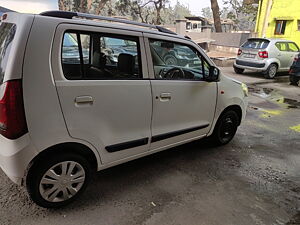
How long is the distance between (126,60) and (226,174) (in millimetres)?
1916

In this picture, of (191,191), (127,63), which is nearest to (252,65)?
(191,191)

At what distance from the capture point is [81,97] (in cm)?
220

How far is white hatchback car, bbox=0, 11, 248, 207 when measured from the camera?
78.0 inches

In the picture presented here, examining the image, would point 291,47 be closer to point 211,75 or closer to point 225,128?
point 225,128

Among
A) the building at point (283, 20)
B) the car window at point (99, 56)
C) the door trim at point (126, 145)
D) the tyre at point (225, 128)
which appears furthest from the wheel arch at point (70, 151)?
the building at point (283, 20)

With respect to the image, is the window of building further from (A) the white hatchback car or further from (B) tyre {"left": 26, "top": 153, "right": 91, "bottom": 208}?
(B) tyre {"left": 26, "top": 153, "right": 91, "bottom": 208}

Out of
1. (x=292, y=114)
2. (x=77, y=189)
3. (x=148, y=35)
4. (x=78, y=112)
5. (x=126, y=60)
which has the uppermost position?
(x=148, y=35)

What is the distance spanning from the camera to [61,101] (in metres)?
2.11

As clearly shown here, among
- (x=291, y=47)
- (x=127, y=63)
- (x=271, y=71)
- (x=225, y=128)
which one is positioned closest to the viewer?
(x=127, y=63)

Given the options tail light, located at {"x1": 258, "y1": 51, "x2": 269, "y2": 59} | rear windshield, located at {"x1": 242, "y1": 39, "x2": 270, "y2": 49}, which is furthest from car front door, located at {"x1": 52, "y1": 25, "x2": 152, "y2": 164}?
rear windshield, located at {"x1": 242, "y1": 39, "x2": 270, "y2": 49}

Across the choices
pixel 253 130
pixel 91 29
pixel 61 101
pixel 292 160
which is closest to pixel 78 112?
pixel 61 101

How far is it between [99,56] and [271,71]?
969cm

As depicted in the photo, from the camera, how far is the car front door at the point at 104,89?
2.16 metres

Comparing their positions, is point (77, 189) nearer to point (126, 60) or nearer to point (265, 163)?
point (126, 60)
